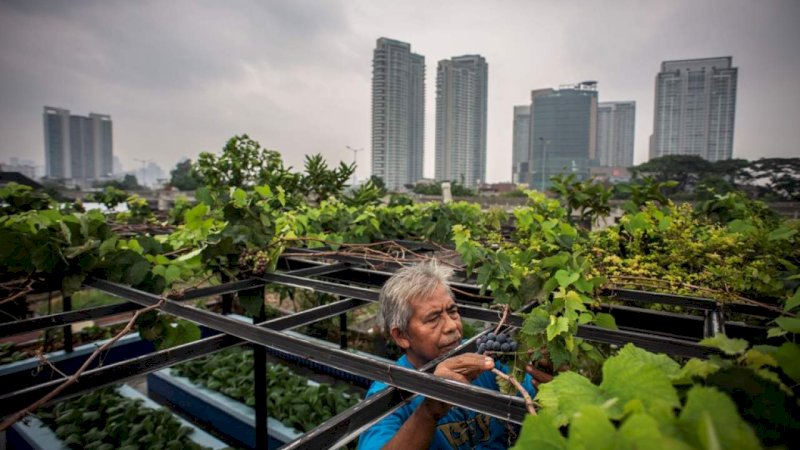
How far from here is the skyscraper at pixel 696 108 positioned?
216 feet

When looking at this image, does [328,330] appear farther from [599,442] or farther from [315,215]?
[599,442]

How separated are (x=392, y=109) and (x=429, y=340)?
277ft

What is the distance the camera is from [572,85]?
3917 inches

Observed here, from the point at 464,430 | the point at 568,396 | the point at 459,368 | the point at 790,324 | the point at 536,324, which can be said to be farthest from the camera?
the point at 464,430

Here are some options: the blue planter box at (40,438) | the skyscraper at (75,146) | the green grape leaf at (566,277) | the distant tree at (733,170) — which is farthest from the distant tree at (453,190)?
the skyscraper at (75,146)

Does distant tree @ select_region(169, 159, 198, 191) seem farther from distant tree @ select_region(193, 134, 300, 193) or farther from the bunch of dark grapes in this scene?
the bunch of dark grapes

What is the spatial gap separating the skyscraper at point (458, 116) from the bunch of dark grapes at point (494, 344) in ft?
309

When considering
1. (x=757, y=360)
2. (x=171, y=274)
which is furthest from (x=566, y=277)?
(x=171, y=274)

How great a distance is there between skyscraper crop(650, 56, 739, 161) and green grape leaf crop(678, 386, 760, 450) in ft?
245

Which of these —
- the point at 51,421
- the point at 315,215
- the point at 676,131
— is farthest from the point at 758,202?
the point at 676,131

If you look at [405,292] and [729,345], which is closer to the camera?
[729,345]

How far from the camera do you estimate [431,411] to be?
1.40m

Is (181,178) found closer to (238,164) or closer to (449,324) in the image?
(238,164)

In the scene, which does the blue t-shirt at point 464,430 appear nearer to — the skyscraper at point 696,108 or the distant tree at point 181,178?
the distant tree at point 181,178
